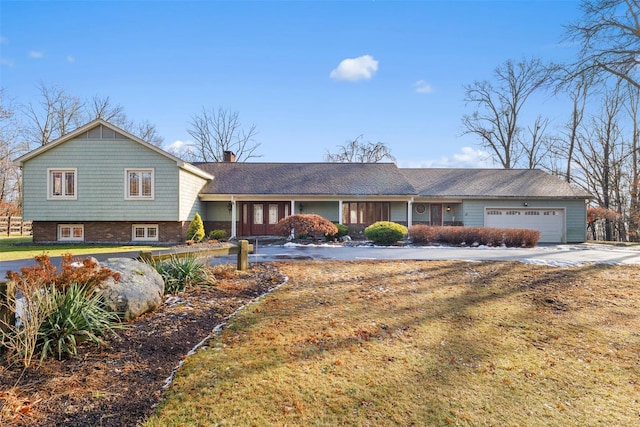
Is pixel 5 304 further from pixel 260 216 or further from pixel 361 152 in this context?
pixel 361 152

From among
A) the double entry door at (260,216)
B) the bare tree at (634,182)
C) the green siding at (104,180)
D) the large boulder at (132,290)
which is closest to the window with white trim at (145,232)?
the green siding at (104,180)

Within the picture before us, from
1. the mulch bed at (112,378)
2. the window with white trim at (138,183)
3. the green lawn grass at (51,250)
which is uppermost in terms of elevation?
the window with white trim at (138,183)

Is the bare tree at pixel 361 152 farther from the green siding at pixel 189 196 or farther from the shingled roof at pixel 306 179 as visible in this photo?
the green siding at pixel 189 196

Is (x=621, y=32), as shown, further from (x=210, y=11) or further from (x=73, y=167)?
(x=73, y=167)

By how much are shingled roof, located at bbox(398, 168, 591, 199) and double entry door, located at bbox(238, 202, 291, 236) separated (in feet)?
29.2

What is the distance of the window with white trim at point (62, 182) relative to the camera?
16125 mm

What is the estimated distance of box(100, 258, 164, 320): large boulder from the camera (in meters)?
4.39

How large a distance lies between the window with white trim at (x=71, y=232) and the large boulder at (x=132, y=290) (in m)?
14.4

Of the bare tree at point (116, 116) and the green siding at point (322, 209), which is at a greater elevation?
the bare tree at point (116, 116)

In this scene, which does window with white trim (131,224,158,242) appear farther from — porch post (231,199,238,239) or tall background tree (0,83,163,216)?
tall background tree (0,83,163,216)

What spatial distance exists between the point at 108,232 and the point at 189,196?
4276mm

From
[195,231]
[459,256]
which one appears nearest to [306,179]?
[195,231]

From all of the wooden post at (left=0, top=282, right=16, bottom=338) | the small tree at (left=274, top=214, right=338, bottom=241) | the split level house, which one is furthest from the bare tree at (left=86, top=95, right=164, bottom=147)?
the wooden post at (left=0, top=282, right=16, bottom=338)

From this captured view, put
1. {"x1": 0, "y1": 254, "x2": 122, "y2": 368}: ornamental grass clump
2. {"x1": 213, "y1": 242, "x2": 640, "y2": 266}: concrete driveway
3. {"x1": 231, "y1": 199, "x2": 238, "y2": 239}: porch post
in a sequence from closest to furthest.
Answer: {"x1": 0, "y1": 254, "x2": 122, "y2": 368}: ornamental grass clump → {"x1": 213, "y1": 242, "x2": 640, "y2": 266}: concrete driveway → {"x1": 231, "y1": 199, "x2": 238, "y2": 239}: porch post
